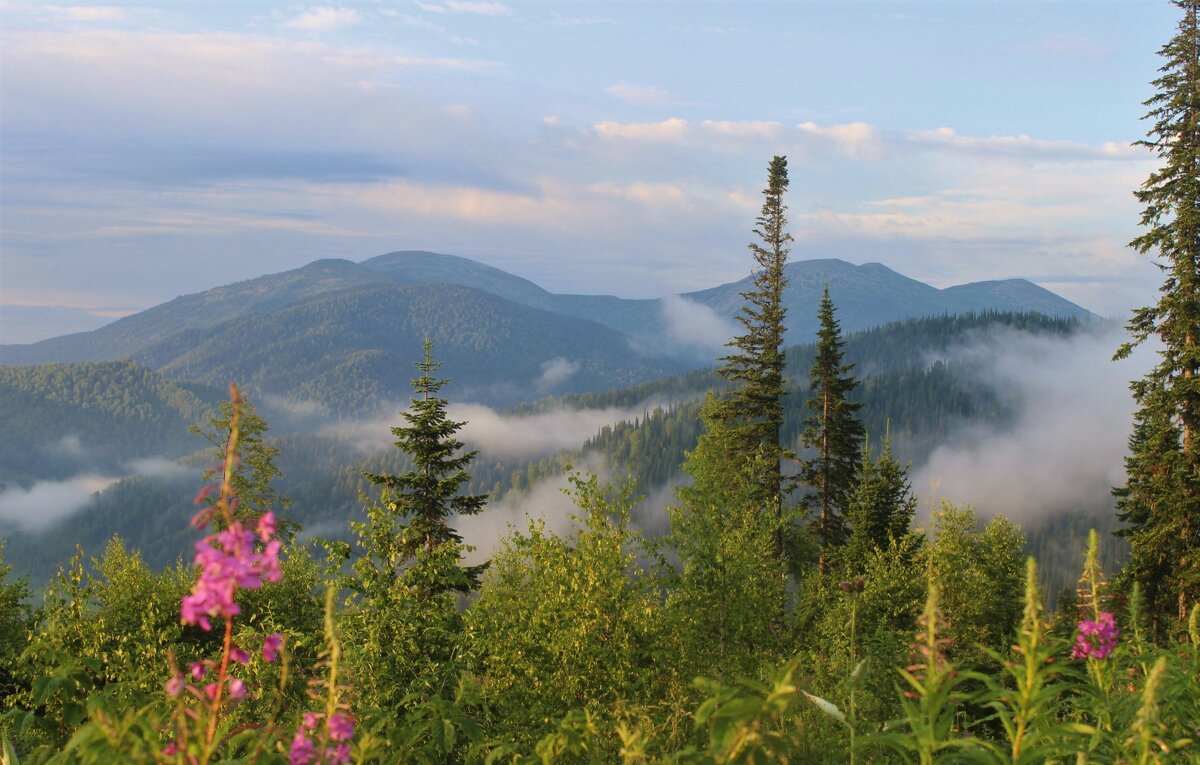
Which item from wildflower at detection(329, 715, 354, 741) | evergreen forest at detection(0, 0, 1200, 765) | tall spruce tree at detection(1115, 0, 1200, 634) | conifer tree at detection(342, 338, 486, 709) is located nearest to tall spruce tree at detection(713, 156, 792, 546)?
evergreen forest at detection(0, 0, 1200, 765)

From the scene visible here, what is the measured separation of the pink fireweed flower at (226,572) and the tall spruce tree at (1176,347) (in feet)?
92.5

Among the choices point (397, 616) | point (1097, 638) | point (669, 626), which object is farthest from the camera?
point (669, 626)

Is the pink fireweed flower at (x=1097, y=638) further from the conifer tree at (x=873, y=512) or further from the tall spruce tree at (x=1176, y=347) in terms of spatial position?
the conifer tree at (x=873, y=512)

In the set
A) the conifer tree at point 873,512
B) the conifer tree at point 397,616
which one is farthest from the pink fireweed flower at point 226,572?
the conifer tree at point 873,512

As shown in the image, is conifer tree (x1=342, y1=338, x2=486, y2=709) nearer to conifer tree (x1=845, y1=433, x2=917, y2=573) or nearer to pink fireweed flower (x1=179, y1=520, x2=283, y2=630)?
pink fireweed flower (x1=179, y1=520, x2=283, y2=630)

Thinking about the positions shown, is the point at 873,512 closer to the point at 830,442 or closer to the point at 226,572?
the point at 830,442

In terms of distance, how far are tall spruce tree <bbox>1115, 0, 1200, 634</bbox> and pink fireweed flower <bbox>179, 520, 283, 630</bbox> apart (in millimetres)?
28187

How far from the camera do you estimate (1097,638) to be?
4664 millimetres

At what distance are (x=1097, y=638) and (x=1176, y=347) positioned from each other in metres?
25.3

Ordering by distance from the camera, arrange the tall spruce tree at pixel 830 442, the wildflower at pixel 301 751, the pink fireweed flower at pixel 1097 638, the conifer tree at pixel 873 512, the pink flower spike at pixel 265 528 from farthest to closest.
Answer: the tall spruce tree at pixel 830 442 < the conifer tree at pixel 873 512 < the pink fireweed flower at pixel 1097 638 < the wildflower at pixel 301 751 < the pink flower spike at pixel 265 528

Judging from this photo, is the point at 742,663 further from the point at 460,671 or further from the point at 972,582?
the point at 972,582

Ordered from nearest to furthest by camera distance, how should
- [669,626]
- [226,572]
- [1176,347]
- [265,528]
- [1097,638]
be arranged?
[226,572], [265,528], [1097,638], [669,626], [1176,347]

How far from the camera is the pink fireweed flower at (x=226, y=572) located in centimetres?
252

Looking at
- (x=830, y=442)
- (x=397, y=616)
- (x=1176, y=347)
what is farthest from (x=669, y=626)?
(x=830, y=442)
